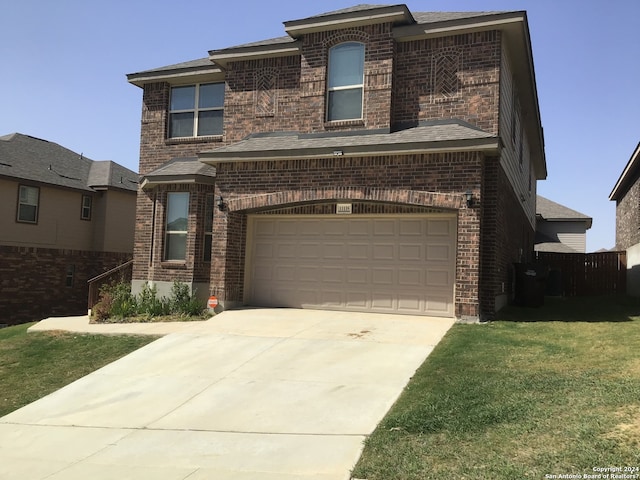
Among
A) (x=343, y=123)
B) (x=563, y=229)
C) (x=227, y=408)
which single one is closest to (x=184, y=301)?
(x=343, y=123)

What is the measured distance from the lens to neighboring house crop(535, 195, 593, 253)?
31.6m

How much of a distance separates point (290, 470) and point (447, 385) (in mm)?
2668

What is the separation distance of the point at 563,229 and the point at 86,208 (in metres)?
26.2

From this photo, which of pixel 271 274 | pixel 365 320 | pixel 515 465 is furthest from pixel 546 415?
pixel 271 274

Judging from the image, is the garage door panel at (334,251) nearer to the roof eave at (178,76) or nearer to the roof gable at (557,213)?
the roof eave at (178,76)

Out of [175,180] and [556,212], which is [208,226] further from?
[556,212]

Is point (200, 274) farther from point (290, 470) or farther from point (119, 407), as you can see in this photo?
point (290, 470)

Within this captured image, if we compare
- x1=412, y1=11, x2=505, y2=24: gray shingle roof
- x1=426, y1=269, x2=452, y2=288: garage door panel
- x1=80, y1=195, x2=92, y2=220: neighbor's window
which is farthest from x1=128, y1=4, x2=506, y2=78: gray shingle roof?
x1=80, y1=195, x2=92, y2=220: neighbor's window

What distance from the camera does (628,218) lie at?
2122cm

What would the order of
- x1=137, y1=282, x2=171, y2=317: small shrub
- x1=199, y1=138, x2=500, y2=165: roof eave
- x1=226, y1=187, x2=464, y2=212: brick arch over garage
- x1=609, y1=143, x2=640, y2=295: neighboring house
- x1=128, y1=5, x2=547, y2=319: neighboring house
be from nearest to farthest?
x1=199, y1=138, x2=500, y2=165: roof eave, x1=226, y1=187, x2=464, y2=212: brick arch over garage, x1=128, y1=5, x2=547, y2=319: neighboring house, x1=137, y1=282, x2=171, y2=317: small shrub, x1=609, y1=143, x2=640, y2=295: neighboring house

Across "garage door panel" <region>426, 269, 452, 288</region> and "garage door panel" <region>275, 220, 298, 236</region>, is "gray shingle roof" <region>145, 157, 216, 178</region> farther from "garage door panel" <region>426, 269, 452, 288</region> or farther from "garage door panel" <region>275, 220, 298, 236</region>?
"garage door panel" <region>426, 269, 452, 288</region>

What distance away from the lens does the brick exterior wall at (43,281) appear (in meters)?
21.1

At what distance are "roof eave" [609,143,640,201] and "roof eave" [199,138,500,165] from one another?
875 centimetres

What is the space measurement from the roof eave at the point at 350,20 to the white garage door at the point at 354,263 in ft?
15.3
